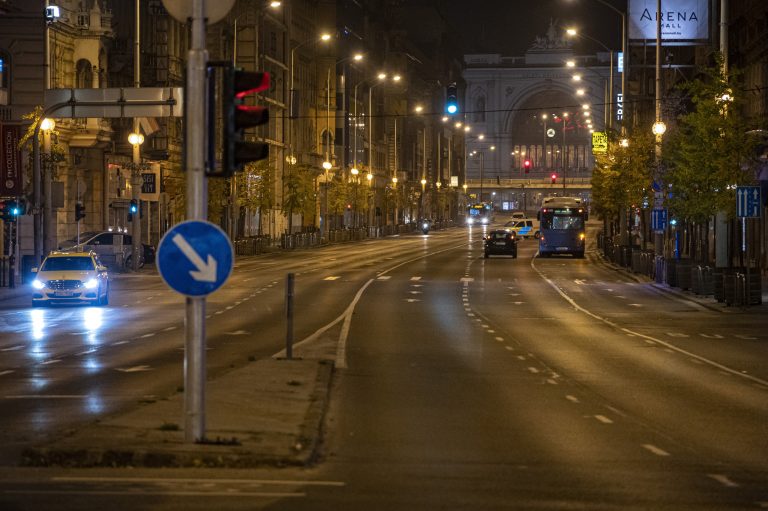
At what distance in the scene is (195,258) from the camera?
486 inches

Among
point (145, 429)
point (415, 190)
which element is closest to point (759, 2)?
point (145, 429)

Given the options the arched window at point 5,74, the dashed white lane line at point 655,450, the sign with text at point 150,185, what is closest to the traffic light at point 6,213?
the sign with text at point 150,185

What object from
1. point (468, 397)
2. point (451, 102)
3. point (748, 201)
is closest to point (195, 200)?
point (468, 397)

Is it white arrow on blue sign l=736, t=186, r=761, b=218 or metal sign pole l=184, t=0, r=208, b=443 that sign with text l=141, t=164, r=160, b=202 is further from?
metal sign pole l=184, t=0, r=208, b=443

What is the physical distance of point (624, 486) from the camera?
474 inches

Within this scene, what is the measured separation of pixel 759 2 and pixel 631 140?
35.1 ft

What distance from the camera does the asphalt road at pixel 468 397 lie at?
38.3ft

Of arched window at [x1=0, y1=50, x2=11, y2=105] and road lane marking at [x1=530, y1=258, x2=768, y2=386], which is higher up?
arched window at [x1=0, y1=50, x2=11, y2=105]

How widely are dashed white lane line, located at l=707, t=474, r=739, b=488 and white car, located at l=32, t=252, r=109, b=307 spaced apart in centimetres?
2860

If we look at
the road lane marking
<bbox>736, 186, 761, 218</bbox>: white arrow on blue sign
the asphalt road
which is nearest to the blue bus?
the road lane marking

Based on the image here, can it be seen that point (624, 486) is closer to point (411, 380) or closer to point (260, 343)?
point (411, 380)

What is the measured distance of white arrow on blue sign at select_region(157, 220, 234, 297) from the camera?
1231 cm

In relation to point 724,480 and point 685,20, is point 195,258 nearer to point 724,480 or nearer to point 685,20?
point 724,480

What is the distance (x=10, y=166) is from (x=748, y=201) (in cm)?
2689
